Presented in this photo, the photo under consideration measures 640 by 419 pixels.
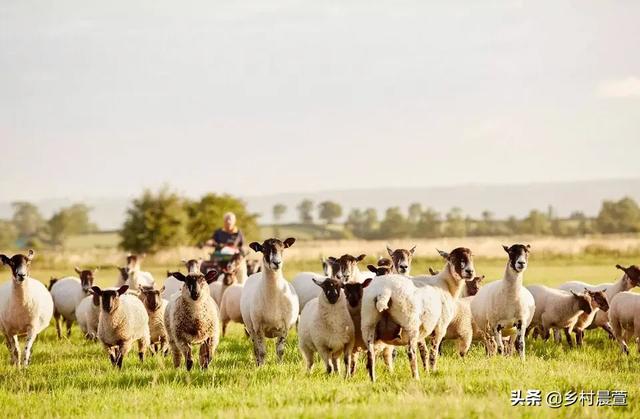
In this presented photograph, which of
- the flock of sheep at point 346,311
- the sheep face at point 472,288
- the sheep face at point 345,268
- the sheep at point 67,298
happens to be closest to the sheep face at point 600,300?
the flock of sheep at point 346,311

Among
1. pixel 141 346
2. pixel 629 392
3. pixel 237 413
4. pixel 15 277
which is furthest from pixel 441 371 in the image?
pixel 15 277

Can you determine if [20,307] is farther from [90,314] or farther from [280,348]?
[280,348]

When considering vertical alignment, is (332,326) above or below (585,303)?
above

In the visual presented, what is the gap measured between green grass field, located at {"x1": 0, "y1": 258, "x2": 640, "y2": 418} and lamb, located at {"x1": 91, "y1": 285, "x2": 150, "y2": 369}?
12.5 inches

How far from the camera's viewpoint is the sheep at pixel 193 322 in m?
13.6

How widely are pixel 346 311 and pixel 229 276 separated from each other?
27.7ft

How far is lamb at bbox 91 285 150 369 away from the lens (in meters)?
14.8

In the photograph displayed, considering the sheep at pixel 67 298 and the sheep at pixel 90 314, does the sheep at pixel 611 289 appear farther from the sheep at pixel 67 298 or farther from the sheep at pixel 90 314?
the sheep at pixel 67 298

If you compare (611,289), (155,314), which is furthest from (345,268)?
(611,289)

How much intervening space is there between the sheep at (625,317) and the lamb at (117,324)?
9.48 meters

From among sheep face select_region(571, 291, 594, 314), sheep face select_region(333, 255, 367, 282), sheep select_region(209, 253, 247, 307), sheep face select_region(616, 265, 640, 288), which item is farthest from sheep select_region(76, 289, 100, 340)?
sheep face select_region(616, 265, 640, 288)

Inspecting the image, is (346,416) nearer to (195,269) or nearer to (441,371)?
(441,371)

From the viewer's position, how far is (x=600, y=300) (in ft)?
57.0

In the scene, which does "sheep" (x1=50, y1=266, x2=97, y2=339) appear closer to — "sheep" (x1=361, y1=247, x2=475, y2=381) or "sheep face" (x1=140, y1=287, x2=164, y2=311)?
"sheep face" (x1=140, y1=287, x2=164, y2=311)
